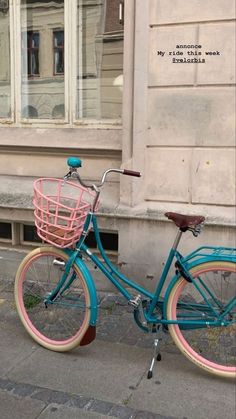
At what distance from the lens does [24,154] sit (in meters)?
5.13

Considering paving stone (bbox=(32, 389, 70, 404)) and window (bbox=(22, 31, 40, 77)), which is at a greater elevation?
window (bbox=(22, 31, 40, 77))

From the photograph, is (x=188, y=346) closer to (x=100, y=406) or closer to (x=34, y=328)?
(x=100, y=406)

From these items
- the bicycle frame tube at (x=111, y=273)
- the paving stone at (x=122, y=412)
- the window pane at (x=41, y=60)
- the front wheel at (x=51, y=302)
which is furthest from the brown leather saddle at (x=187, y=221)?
the window pane at (x=41, y=60)

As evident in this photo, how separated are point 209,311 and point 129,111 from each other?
6.48ft

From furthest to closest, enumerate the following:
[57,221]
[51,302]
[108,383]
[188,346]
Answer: [51,302]
[57,221]
[188,346]
[108,383]

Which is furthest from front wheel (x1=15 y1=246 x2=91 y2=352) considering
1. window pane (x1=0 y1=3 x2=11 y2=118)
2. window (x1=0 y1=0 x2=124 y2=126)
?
window pane (x1=0 y1=3 x2=11 y2=118)

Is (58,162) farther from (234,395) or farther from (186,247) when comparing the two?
(234,395)

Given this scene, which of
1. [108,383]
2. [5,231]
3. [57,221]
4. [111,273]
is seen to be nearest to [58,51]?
[5,231]

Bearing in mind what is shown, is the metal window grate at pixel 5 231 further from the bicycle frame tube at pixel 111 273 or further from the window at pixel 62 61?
the bicycle frame tube at pixel 111 273

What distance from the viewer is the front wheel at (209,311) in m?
3.22

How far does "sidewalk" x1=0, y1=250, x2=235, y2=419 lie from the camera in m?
2.91

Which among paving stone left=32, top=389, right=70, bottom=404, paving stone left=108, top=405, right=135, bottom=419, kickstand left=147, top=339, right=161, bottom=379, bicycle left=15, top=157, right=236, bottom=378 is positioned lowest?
paving stone left=108, top=405, right=135, bottom=419

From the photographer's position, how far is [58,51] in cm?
508

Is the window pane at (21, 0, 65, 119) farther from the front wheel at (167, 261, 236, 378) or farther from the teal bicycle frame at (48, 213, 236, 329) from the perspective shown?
the front wheel at (167, 261, 236, 378)
